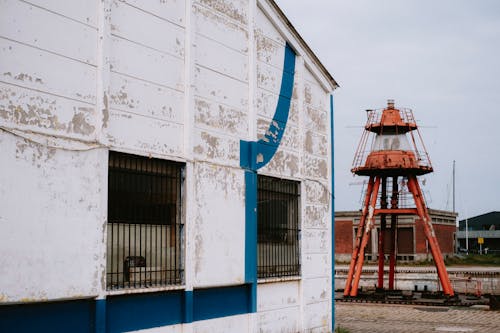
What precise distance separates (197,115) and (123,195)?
6.52ft

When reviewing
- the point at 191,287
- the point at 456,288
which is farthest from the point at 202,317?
the point at 456,288

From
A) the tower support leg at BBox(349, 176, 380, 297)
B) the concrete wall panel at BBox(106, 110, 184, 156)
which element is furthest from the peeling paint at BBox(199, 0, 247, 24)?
the tower support leg at BBox(349, 176, 380, 297)

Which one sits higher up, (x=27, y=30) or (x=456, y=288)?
(x=27, y=30)

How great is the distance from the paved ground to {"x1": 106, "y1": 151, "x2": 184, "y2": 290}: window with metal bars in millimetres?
8157

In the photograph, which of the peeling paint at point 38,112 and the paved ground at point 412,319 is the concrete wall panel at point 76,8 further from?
the paved ground at point 412,319

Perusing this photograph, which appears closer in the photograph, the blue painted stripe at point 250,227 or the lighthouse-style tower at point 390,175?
the blue painted stripe at point 250,227

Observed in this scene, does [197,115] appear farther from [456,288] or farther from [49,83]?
[456,288]

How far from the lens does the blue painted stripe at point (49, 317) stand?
7402mm

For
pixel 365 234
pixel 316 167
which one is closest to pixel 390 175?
pixel 365 234

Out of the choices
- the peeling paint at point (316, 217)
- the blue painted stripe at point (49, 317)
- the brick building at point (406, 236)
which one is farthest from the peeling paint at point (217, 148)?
the brick building at point (406, 236)

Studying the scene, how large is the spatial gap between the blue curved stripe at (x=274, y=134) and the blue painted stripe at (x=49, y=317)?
4135 millimetres

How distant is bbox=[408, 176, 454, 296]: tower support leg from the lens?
26.1 meters

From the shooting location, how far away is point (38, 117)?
7.86 m

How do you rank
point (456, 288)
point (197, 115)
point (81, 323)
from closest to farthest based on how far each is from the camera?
point (81, 323) → point (197, 115) → point (456, 288)
